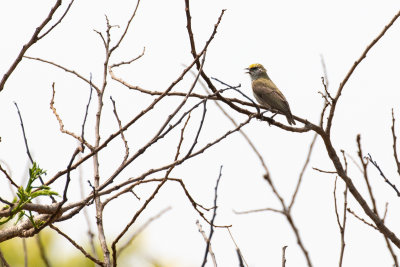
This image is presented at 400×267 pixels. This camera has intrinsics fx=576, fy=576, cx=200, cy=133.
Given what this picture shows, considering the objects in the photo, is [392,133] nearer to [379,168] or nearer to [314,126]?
[379,168]

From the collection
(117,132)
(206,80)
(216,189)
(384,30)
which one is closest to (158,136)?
(117,132)

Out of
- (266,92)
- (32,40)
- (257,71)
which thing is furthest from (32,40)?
(257,71)

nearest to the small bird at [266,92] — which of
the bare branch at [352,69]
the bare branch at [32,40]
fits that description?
the bare branch at [352,69]

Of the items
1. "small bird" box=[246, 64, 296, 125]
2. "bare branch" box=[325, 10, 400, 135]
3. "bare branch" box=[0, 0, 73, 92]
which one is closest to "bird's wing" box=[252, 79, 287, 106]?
"small bird" box=[246, 64, 296, 125]

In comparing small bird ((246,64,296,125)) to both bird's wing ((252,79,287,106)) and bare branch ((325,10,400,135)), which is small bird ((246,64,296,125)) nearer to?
bird's wing ((252,79,287,106))

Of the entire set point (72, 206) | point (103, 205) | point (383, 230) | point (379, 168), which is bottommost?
point (72, 206)

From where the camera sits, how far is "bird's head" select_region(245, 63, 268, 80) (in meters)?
11.8

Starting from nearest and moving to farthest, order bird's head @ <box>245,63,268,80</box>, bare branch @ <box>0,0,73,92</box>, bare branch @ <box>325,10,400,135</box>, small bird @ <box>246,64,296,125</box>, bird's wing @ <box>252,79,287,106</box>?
bare branch @ <box>0,0,73,92</box> < bare branch @ <box>325,10,400,135</box> < small bird @ <box>246,64,296,125</box> < bird's wing @ <box>252,79,287,106</box> < bird's head @ <box>245,63,268,80</box>

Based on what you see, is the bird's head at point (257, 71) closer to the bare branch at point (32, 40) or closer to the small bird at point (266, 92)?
the small bird at point (266, 92)

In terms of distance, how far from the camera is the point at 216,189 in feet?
12.1

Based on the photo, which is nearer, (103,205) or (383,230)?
(103,205)

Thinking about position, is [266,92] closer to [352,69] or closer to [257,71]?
[257,71]

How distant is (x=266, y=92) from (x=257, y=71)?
5.18 ft

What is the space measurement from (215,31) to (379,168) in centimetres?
190
